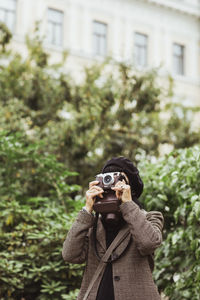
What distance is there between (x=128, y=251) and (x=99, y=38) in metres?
18.7

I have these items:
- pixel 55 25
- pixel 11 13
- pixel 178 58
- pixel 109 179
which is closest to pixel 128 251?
pixel 109 179

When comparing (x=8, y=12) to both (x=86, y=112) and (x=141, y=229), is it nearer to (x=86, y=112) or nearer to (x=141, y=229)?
(x=86, y=112)

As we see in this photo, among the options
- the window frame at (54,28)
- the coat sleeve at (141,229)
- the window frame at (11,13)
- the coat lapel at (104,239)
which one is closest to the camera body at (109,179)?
the coat sleeve at (141,229)

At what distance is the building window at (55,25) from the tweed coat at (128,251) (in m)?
17.2

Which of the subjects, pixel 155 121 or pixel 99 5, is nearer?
pixel 155 121

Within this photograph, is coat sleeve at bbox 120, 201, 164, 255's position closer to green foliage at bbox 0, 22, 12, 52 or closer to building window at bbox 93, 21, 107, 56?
green foliage at bbox 0, 22, 12, 52

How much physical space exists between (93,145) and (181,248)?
430 cm

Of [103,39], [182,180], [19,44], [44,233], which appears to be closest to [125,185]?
[182,180]

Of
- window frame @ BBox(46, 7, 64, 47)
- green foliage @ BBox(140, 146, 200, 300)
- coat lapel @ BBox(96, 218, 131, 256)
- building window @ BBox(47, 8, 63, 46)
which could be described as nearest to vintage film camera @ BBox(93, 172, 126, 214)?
coat lapel @ BBox(96, 218, 131, 256)

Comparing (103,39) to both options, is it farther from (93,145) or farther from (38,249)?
(38,249)

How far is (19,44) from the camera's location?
60.5ft

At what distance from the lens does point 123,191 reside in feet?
8.87

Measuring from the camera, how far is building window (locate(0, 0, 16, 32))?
18.1m

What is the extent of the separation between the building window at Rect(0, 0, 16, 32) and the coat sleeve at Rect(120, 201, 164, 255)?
16.7 meters
